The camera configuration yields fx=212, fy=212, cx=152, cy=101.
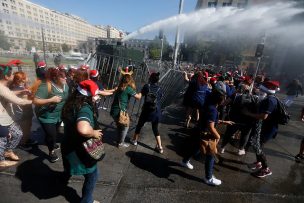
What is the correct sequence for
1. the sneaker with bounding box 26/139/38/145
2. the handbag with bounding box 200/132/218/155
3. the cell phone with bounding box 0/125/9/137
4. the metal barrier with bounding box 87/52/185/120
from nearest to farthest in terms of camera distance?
the cell phone with bounding box 0/125/9/137
the handbag with bounding box 200/132/218/155
the sneaker with bounding box 26/139/38/145
the metal barrier with bounding box 87/52/185/120

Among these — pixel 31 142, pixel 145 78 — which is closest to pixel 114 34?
pixel 145 78

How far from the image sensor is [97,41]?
1317 cm

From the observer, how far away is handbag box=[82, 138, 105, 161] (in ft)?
8.13

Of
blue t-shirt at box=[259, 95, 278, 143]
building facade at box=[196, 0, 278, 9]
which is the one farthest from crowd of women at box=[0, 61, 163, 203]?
building facade at box=[196, 0, 278, 9]

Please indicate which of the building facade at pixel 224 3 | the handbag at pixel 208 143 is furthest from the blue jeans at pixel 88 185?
the building facade at pixel 224 3

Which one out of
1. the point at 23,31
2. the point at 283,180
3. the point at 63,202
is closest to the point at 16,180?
the point at 63,202

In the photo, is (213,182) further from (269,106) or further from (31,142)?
(31,142)

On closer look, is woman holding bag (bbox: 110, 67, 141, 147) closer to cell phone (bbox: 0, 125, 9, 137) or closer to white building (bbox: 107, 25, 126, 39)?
cell phone (bbox: 0, 125, 9, 137)

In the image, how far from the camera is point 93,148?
2.52 m

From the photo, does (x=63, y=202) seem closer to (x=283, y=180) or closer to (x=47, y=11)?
(x=283, y=180)

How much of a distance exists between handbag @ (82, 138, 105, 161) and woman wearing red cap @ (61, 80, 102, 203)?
0.06 metres

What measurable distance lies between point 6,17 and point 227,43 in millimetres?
44294

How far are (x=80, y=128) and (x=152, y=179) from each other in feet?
6.88

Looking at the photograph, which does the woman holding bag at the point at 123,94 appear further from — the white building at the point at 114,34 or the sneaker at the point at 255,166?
the white building at the point at 114,34
